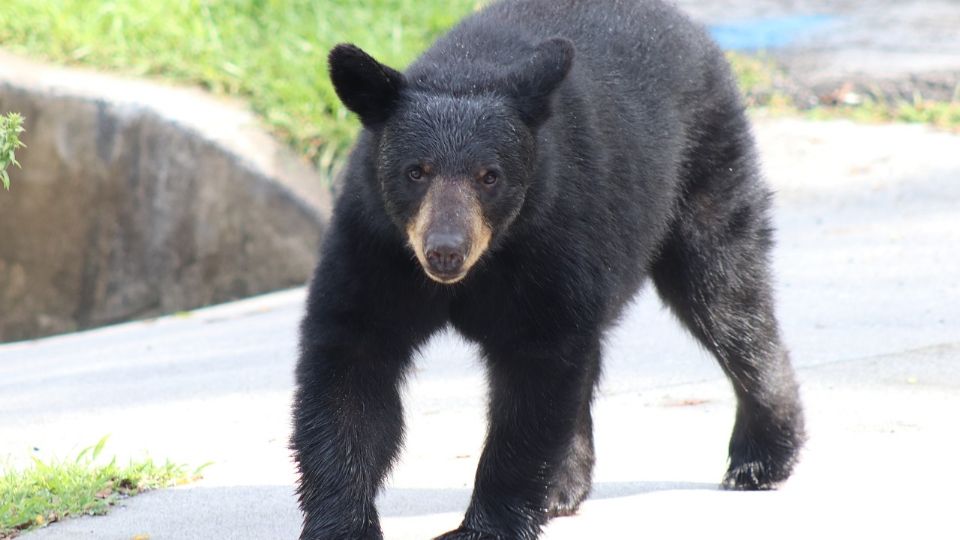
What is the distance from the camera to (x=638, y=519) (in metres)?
4.11

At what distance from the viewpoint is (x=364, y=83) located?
12.8ft

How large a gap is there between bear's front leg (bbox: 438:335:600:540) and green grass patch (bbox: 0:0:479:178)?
6.76 m

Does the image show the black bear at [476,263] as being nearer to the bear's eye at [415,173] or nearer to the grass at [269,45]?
the bear's eye at [415,173]

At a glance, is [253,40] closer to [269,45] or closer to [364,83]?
[269,45]

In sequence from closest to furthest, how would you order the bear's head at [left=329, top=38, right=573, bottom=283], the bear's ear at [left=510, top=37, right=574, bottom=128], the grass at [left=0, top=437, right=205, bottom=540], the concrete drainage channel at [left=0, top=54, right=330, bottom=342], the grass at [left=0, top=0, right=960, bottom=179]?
the bear's head at [left=329, top=38, right=573, bottom=283]
the bear's ear at [left=510, top=37, right=574, bottom=128]
the grass at [left=0, top=437, right=205, bottom=540]
the concrete drainage channel at [left=0, top=54, right=330, bottom=342]
the grass at [left=0, top=0, right=960, bottom=179]

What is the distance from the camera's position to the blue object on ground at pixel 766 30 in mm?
13273

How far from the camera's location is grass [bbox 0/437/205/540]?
4.16m

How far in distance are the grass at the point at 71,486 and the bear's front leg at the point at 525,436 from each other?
1143 millimetres

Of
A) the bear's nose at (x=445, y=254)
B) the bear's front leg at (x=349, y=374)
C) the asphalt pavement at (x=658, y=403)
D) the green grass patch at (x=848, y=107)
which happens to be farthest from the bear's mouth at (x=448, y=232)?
the green grass patch at (x=848, y=107)

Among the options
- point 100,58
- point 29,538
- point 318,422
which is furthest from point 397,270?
point 100,58

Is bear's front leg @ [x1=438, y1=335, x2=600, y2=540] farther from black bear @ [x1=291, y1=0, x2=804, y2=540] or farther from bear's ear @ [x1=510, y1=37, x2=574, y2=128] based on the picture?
bear's ear @ [x1=510, y1=37, x2=574, y2=128]

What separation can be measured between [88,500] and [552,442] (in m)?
1.45

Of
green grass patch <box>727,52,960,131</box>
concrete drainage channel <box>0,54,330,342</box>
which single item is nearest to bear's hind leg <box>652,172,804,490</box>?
green grass patch <box>727,52,960,131</box>

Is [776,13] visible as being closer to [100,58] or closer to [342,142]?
[342,142]
